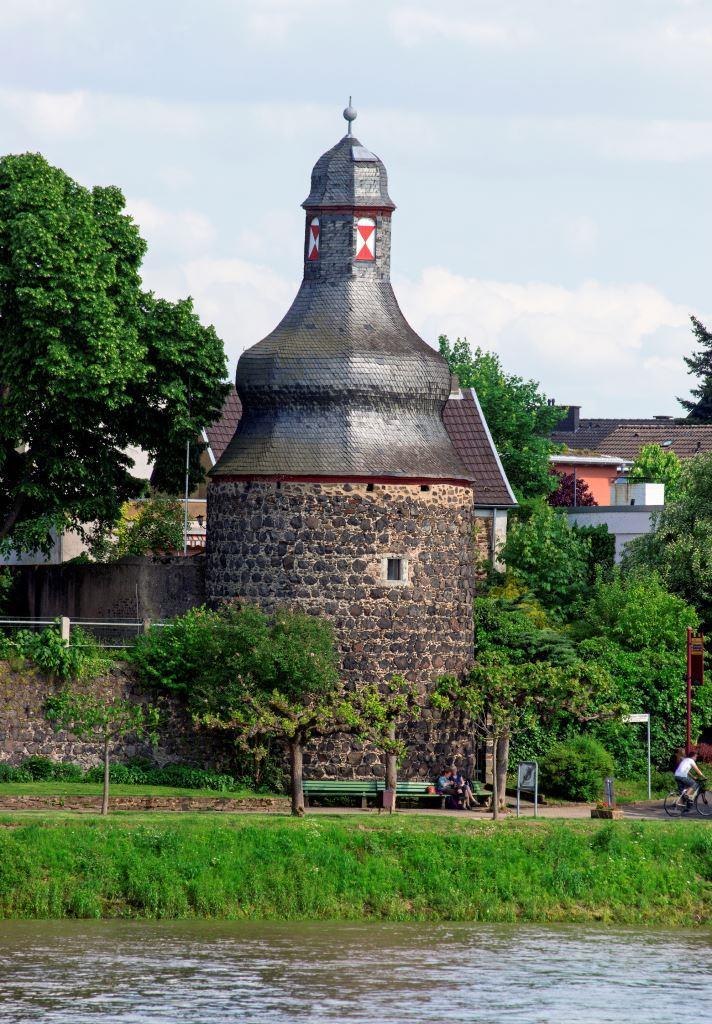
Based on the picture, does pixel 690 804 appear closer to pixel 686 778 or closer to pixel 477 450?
pixel 686 778

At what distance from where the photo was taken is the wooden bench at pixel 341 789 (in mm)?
45406

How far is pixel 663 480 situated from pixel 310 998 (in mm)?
55885

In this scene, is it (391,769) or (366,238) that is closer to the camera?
(391,769)

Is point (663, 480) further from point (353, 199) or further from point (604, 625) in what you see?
point (353, 199)

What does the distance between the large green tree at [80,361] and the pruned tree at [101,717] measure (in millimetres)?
4623

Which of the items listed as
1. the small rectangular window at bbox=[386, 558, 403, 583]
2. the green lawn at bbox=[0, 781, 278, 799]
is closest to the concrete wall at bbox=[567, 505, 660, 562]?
the small rectangular window at bbox=[386, 558, 403, 583]

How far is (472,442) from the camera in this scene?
6038cm

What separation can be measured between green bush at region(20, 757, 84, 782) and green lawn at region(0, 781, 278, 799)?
0.41 m

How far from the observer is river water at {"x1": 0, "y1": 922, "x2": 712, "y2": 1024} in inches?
1212

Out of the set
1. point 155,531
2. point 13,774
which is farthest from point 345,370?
point 155,531

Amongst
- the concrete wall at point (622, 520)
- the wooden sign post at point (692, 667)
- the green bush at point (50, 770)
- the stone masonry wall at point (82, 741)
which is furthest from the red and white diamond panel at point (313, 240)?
the concrete wall at point (622, 520)

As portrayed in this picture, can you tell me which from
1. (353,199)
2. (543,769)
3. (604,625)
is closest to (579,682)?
(543,769)

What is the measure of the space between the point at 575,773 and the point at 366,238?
10999 mm

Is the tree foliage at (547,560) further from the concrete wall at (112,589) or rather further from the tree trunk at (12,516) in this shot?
the tree trunk at (12,516)
